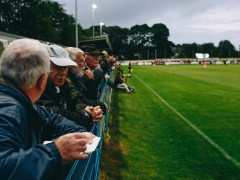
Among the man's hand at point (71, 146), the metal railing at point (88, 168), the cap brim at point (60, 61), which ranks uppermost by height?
the cap brim at point (60, 61)

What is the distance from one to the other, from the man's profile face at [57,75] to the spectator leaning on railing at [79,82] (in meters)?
0.24

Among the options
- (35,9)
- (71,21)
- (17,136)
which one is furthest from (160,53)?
(17,136)

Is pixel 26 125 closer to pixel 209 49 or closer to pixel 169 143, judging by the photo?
pixel 169 143

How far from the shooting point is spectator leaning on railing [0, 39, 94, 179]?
3.85ft

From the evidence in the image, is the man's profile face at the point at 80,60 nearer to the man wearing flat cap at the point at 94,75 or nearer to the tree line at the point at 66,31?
the man wearing flat cap at the point at 94,75

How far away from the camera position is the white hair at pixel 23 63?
144cm

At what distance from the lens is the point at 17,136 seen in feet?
4.16

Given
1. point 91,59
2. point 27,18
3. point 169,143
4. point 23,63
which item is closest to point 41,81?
point 23,63

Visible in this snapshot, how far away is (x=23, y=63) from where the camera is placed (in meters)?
1.46

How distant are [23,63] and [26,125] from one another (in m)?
0.39

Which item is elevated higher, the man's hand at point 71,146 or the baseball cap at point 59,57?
the baseball cap at point 59,57

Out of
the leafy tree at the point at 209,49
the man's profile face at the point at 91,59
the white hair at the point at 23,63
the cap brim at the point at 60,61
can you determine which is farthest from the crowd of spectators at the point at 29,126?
the leafy tree at the point at 209,49

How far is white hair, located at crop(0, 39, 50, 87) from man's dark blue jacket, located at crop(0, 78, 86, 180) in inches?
Result: 2.5

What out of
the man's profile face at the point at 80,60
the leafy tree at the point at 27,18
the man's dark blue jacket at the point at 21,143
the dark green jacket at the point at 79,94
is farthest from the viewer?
the leafy tree at the point at 27,18
